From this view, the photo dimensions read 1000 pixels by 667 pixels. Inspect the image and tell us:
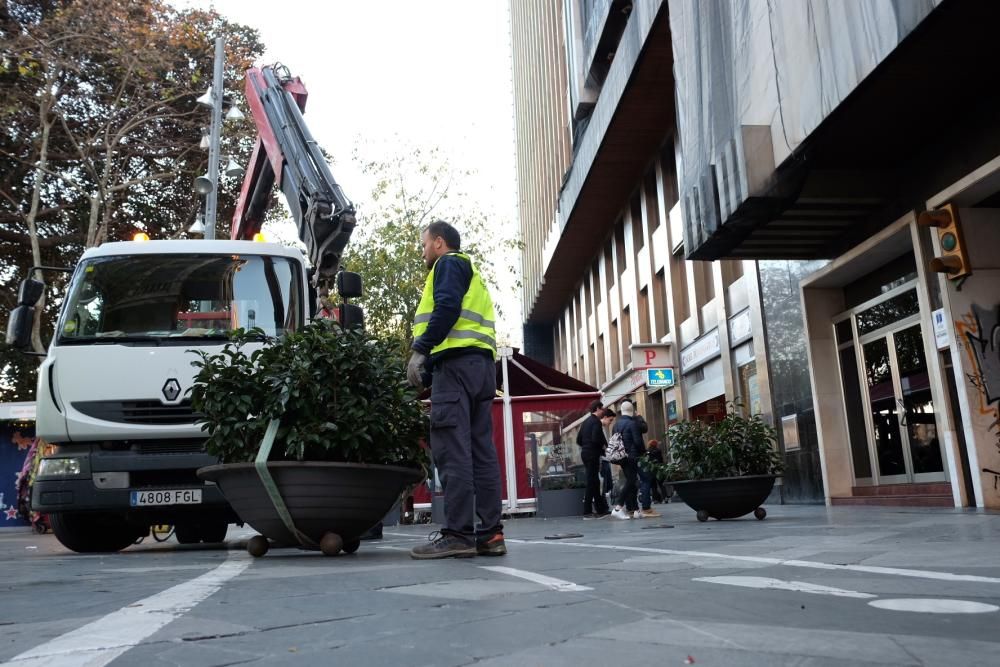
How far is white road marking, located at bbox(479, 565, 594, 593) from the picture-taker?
3550mm

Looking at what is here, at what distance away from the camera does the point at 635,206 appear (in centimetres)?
2816

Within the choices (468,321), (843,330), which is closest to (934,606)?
(468,321)

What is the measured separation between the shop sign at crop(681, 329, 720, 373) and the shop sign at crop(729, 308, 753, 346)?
879 mm

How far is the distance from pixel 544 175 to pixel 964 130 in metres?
33.2

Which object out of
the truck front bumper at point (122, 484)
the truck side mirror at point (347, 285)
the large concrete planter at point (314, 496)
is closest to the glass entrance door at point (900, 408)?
the truck side mirror at point (347, 285)

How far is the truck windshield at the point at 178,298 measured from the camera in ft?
28.1

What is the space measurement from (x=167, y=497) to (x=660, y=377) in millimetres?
16902

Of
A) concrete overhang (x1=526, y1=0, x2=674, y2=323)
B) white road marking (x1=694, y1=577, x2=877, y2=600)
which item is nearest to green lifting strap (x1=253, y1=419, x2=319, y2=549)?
white road marking (x1=694, y1=577, x2=877, y2=600)

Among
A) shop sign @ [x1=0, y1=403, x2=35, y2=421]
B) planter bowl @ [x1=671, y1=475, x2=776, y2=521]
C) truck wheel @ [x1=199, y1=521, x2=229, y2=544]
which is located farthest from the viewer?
shop sign @ [x1=0, y1=403, x2=35, y2=421]

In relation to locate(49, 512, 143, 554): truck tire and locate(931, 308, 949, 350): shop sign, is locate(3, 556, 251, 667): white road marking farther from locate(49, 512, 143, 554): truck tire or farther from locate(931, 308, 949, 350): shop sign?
locate(931, 308, 949, 350): shop sign

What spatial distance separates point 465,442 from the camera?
5812 mm

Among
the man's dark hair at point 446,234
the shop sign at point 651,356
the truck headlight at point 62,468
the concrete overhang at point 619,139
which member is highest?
the concrete overhang at point 619,139

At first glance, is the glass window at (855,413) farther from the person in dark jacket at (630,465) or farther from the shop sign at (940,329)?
the person in dark jacket at (630,465)

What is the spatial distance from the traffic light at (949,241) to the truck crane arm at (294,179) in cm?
652
